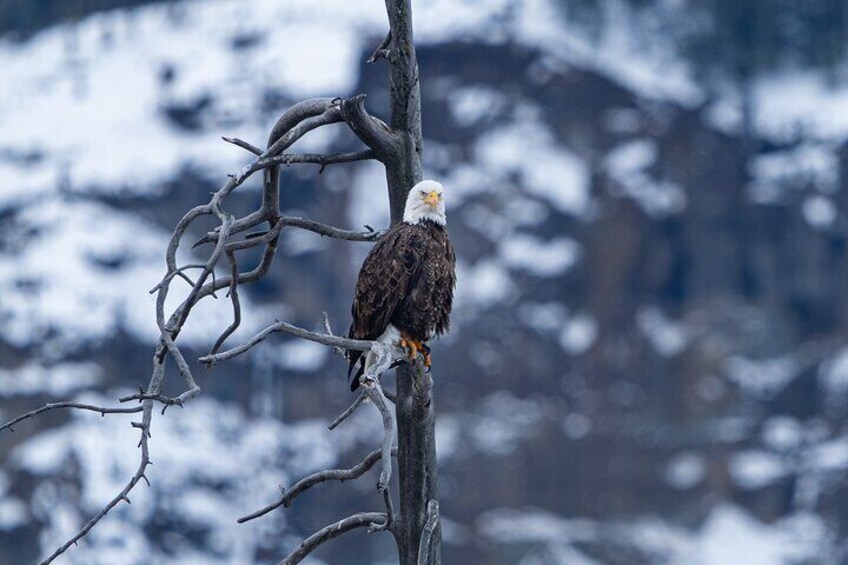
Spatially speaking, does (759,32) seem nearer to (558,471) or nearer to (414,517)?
(558,471)

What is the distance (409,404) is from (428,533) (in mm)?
694

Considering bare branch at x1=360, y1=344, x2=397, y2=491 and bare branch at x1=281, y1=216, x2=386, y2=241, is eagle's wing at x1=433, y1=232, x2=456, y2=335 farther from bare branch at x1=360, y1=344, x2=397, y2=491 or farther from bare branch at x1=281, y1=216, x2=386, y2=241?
bare branch at x1=360, y1=344, x2=397, y2=491

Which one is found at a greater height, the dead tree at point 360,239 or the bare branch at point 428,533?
the dead tree at point 360,239

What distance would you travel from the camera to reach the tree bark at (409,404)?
8.00m

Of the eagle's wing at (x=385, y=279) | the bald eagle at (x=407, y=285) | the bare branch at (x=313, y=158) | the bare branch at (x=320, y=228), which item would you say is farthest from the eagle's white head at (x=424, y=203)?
the bare branch at (x=313, y=158)

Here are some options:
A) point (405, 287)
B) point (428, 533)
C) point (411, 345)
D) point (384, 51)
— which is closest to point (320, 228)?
point (384, 51)

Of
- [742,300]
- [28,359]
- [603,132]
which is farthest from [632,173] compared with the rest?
[28,359]

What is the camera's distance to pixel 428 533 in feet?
25.3

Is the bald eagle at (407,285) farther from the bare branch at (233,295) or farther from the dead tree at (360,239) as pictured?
the bare branch at (233,295)

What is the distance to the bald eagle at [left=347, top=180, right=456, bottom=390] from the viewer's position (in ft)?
30.2

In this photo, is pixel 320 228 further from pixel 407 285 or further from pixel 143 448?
pixel 143 448

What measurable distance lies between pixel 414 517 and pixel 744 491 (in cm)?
5327

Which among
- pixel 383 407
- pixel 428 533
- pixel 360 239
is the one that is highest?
pixel 360 239

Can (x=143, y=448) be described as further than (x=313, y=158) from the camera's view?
No
